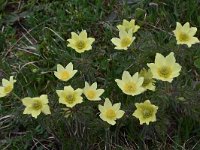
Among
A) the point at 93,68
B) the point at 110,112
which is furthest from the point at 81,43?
the point at 110,112

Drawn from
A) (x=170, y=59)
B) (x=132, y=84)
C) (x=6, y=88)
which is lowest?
(x=6, y=88)

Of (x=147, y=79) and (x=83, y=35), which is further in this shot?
(x=83, y=35)

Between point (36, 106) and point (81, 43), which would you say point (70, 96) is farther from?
point (81, 43)

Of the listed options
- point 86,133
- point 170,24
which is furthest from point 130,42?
point 170,24

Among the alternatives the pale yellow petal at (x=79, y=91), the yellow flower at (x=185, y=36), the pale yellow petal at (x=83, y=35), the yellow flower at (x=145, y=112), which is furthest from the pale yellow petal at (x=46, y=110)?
the yellow flower at (x=185, y=36)

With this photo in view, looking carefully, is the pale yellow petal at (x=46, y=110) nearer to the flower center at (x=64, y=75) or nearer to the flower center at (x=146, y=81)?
the flower center at (x=64, y=75)

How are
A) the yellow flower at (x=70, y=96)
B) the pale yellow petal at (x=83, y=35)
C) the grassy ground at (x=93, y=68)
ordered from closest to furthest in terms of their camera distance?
the yellow flower at (x=70, y=96) < the grassy ground at (x=93, y=68) < the pale yellow petal at (x=83, y=35)

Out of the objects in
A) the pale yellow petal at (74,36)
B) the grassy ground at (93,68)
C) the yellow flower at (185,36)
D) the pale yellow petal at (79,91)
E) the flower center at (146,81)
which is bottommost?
the grassy ground at (93,68)
